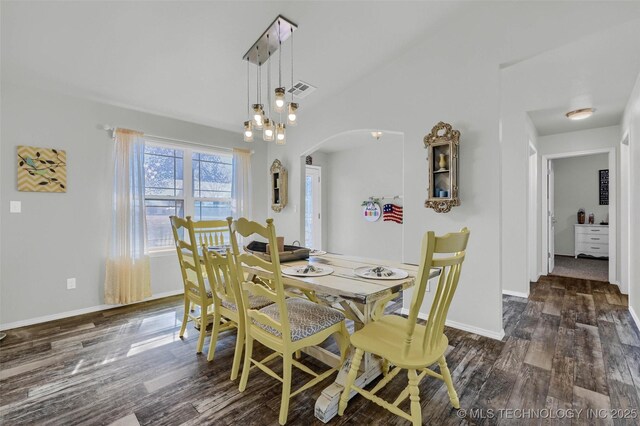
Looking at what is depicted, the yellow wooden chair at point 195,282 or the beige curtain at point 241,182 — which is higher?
the beige curtain at point 241,182

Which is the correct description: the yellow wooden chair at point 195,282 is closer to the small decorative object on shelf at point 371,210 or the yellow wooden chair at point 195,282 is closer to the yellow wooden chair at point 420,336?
the yellow wooden chair at point 420,336

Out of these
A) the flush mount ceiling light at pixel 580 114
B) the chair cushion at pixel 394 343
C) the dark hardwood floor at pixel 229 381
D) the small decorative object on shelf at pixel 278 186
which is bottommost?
the dark hardwood floor at pixel 229 381

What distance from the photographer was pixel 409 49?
313cm

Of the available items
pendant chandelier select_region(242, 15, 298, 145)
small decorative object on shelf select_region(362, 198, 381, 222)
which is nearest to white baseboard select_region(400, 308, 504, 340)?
pendant chandelier select_region(242, 15, 298, 145)

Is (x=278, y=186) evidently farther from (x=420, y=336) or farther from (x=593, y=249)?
(x=593, y=249)

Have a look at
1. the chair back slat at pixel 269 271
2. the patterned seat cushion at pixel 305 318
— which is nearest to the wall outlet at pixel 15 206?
the chair back slat at pixel 269 271

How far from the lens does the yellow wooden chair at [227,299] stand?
6.44 ft

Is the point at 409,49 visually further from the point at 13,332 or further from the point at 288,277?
the point at 13,332

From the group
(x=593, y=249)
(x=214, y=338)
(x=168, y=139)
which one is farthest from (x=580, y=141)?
(x=168, y=139)

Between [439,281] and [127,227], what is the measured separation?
3430 mm

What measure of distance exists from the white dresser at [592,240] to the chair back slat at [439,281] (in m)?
6.92

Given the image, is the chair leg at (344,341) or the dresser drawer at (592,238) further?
the dresser drawer at (592,238)

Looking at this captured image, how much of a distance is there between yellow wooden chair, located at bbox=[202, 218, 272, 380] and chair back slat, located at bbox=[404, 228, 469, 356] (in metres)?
1.12

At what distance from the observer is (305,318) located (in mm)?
1792
